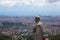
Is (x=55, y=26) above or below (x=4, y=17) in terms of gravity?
below

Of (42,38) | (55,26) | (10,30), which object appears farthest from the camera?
(55,26)

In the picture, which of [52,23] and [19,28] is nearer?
[19,28]

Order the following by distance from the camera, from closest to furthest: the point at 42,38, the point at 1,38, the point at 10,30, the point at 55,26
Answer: the point at 42,38
the point at 1,38
the point at 10,30
the point at 55,26

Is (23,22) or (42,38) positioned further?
(23,22)

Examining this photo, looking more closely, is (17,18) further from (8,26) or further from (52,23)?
(52,23)

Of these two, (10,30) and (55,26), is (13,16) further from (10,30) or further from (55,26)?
(55,26)

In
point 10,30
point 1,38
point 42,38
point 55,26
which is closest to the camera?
point 42,38

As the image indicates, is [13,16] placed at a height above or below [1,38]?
above

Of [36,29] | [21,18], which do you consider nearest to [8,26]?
[21,18]

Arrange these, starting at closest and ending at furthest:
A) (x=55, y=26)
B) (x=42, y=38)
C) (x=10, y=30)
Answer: (x=42, y=38) < (x=10, y=30) < (x=55, y=26)
